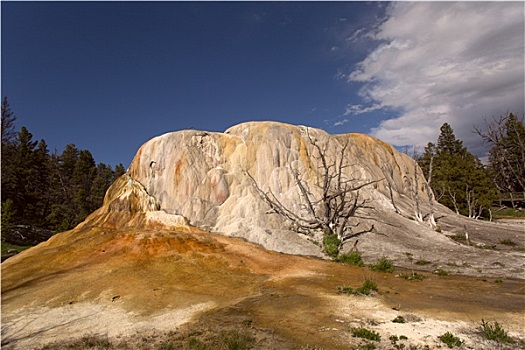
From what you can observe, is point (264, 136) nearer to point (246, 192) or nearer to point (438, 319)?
point (246, 192)

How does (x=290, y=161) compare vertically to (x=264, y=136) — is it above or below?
below

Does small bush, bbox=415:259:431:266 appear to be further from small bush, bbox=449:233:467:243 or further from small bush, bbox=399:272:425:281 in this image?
small bush, bbox=449:233:467:243

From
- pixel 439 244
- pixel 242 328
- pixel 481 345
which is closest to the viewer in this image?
pixel 481 345

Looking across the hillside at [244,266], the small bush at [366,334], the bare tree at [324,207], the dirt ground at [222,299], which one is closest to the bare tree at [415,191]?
the hillside at [244,266]

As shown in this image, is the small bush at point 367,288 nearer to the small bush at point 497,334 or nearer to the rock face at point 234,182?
the small bush at point 497,334

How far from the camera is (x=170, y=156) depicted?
26109mm

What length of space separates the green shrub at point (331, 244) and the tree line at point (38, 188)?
25.0m

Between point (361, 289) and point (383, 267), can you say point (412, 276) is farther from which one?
point (361, 289)

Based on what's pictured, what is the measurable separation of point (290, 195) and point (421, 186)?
751 inches

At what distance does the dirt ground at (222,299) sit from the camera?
866 cm

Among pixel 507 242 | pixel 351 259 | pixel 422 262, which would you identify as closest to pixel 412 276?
pixel 422 262

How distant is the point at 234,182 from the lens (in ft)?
83.5

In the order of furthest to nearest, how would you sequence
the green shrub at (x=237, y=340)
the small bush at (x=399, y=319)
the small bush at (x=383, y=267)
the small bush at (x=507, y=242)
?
the small bush at (x=507, y=242) → the small bush at (x=383, y=267) → the small bush at (x=399, y=319) → the green shrub at (x=237, y=340)

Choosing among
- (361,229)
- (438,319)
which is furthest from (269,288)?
(361,229)
